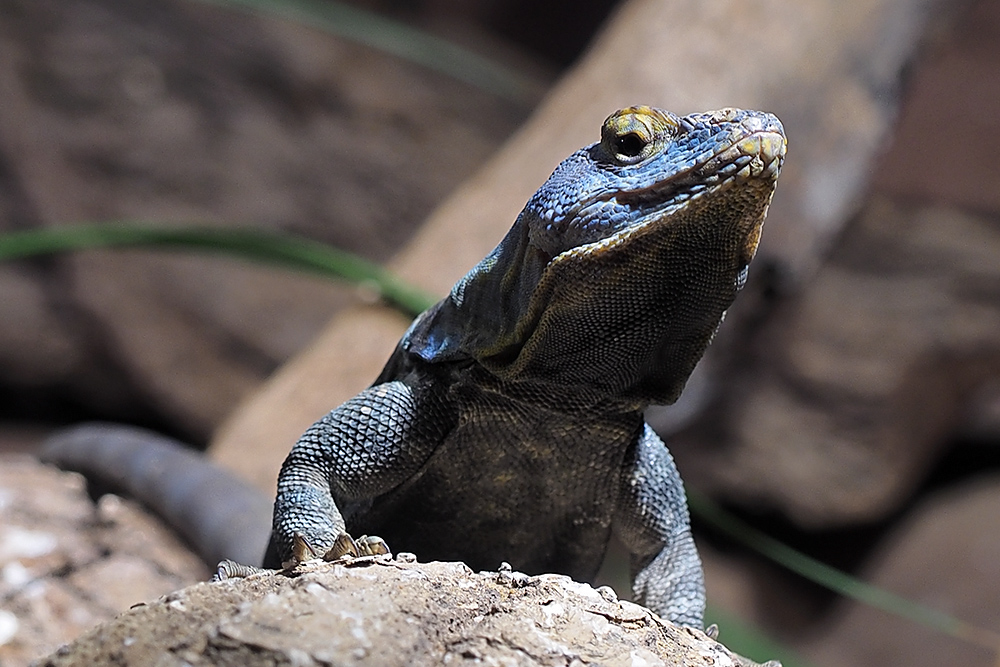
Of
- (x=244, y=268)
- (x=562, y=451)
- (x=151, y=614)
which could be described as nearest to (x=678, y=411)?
(x=562, y=451)

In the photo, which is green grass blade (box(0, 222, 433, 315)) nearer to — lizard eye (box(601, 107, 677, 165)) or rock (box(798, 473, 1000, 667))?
lizard eye (box(601, 107, 677, 165))

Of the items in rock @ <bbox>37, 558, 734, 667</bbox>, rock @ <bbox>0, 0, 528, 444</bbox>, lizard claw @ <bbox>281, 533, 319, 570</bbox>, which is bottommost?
rock @ <bbox>37, 558, 734, 667</bbox>

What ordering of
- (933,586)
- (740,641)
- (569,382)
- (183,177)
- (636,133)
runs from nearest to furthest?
1. (636,133)
2. (569,382)
3. (740,641)
4. (933,586)
5. (183,177)

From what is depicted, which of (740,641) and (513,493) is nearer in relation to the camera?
(513,493)

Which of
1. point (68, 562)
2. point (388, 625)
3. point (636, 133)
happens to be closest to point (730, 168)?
point (636, 133)

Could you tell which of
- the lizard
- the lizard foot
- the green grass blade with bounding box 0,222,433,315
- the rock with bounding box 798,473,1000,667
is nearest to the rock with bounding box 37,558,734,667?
the lizard foot

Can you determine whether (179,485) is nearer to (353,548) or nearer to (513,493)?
(513,493)

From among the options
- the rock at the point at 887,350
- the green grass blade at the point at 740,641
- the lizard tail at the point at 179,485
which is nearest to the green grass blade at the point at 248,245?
the lizard tail at the point at 179,485
